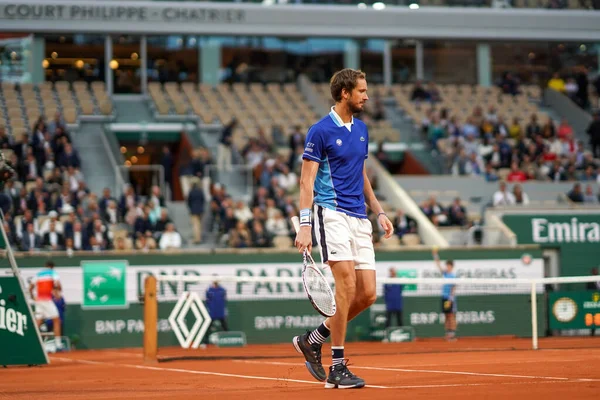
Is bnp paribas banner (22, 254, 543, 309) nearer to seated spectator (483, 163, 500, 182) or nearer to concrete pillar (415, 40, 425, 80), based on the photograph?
seated spectator (483, 163, 500, 182)

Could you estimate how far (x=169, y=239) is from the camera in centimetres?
2430

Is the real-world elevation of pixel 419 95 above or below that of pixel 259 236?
above

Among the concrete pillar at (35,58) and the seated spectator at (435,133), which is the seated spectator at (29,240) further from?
the seated spectator at (435,133)

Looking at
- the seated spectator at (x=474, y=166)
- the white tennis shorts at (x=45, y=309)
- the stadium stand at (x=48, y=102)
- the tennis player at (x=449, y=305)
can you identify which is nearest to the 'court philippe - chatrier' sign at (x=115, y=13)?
the stadium stand at (x=48, y=102)

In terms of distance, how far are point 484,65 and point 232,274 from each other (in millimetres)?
20964

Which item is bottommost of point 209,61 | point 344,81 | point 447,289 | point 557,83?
point 447,289

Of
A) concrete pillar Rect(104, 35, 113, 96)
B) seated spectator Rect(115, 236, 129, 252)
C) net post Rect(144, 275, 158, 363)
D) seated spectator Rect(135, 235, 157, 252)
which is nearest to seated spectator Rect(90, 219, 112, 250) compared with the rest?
seated spectator Rect(115, 236, 129, 252)

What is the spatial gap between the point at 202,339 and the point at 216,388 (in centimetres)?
1202

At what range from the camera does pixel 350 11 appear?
A: 3756 centimetres

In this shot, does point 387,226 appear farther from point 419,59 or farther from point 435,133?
point 419,59

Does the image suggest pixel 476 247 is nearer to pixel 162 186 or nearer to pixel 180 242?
pixel 180 242

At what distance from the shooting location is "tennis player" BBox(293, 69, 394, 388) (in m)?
8.49

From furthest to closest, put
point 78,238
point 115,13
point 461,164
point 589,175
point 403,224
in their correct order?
1. point 115,13
2. point 589,175
3. point 461,164
4. point 403,224
5. point 78,238

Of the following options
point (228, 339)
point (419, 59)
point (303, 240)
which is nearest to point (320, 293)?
point (303, 240)
